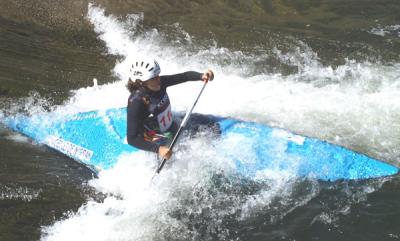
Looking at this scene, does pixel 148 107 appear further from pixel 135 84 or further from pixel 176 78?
pixel 176 78

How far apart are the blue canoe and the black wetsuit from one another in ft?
2.20

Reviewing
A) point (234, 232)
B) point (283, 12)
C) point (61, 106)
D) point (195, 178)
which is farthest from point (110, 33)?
point (234, 232)

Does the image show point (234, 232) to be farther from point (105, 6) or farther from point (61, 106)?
point (105, 6)

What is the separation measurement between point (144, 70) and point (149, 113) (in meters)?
0.64

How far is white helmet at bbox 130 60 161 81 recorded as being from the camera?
594 centimetres

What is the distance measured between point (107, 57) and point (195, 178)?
16.3 feet

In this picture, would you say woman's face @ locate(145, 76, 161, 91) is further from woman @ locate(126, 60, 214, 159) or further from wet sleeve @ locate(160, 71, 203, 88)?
wet sleeve @ locate(160, 71, 203, 88)

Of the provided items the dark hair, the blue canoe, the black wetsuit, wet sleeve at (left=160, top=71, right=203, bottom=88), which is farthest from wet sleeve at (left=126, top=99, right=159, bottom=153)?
the blue canoe

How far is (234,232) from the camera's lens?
578 cm

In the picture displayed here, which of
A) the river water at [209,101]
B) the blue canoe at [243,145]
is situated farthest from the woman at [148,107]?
the blue canoe at [243,145]

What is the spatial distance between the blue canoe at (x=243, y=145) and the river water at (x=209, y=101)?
0.14 m


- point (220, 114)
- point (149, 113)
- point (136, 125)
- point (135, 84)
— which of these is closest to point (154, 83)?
point (135, 84)

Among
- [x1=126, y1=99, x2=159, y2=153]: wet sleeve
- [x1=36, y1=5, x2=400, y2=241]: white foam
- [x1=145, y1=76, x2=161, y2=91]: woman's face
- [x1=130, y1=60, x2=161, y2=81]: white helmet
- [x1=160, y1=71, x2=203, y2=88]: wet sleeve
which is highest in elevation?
[x1=130, y1=60, x2=161, y2=81]: white helmet

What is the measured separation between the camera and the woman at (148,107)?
599 cm
